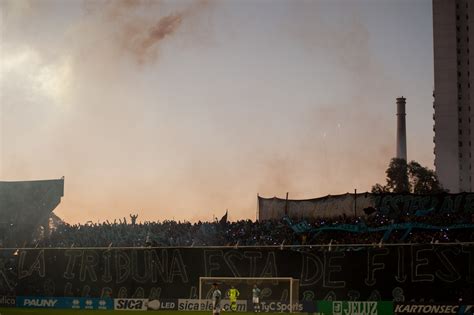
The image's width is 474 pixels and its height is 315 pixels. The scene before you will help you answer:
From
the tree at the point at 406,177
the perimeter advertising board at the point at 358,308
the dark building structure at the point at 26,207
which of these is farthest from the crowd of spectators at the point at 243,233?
the tree at the point at 406,177

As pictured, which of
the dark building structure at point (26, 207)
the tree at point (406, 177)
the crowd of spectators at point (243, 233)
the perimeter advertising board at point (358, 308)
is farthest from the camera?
the tree at point (406, 177)

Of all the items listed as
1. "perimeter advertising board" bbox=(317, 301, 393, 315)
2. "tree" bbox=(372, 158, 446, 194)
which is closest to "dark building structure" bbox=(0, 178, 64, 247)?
"perimeter advertising board" bbox=(317, 301, 393, 315)

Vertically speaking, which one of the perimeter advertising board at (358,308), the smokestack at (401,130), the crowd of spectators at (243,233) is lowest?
the perimeter advertising board at (358,308)

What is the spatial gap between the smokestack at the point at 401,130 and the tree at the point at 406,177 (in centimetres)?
563

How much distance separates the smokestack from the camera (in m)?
156

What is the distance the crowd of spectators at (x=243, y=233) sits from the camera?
50.5 m

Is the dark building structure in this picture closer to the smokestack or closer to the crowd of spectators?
the crowd of spectators

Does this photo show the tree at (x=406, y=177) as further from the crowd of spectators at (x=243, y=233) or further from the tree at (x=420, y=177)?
the crowd of spectators at (x=243, y=233)

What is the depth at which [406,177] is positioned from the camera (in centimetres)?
14612

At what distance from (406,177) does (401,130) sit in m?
16.0

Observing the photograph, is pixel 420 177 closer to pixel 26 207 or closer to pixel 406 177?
pixel 406 177

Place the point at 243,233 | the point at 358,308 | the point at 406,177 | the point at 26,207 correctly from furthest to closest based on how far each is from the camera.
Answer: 1. the point at 406,177
2. the point at 26,207
3. the point at 243,233
4. the point at 358,308

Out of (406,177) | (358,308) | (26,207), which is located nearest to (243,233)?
(358,308)

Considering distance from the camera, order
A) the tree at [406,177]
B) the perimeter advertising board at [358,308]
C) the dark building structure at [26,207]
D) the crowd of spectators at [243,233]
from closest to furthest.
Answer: the perimeter advertising board at [358,308] → the crowd of spectators at [243,233] → the dark building structure at [26,207] → the tree at [406,177]
